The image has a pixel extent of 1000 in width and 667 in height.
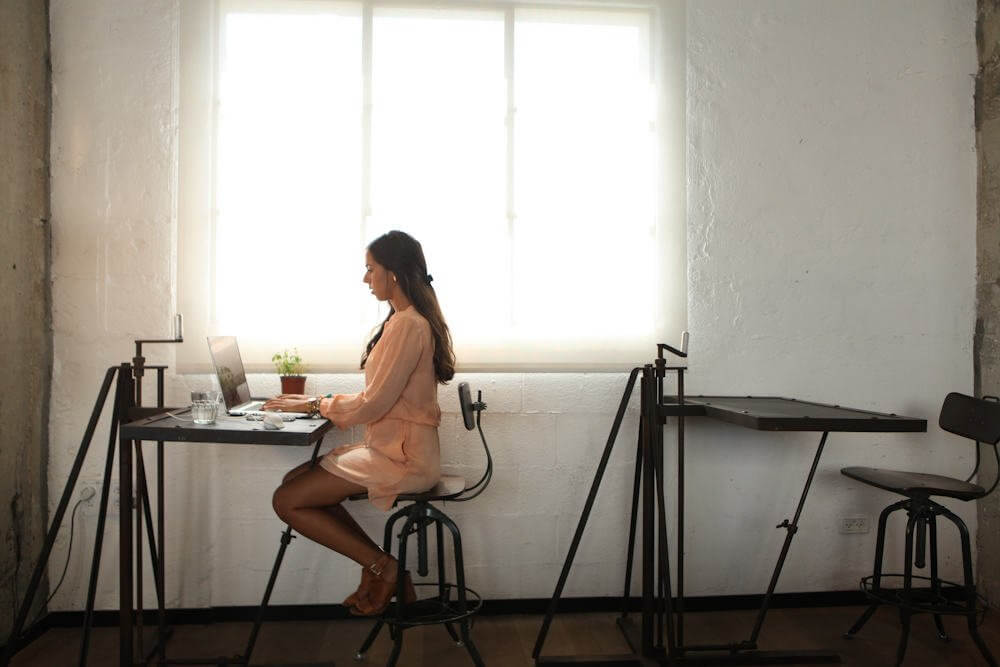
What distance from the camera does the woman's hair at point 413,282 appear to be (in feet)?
9.24

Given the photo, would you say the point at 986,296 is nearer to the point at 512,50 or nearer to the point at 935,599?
the point at 935,599

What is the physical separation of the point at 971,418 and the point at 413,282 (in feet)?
7.68

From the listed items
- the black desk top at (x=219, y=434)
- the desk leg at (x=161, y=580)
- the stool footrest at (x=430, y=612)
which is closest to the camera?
the black desk top at (x=219, y=434)

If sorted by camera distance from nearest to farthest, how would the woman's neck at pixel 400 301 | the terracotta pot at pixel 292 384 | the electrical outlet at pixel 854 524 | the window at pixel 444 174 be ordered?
the woman's neck at pixel 400 301 < the terracotta pot at pixel 292 384 < the window at pixel 444 174 < the electrical outlet at pixel 854 524

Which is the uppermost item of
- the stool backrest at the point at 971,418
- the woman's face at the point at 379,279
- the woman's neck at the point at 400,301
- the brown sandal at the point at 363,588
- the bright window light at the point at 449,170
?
the bright window light at the point at 449,170

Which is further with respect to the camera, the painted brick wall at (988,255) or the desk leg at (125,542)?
the painted brick wall at (988,255)

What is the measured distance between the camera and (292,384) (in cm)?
308

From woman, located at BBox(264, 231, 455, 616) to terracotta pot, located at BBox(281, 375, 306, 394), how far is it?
26 cm

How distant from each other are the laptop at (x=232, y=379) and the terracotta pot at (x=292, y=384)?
12 centimetres

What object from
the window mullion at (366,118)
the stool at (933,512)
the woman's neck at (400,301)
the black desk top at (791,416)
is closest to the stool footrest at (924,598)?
the stool at (933,512)

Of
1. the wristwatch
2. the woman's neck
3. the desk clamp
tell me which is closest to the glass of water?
the desk clamp

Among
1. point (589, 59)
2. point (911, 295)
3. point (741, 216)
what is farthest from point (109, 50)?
point (911, 295)

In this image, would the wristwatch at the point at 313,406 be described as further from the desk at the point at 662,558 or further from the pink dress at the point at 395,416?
the desk at the point at 662,558

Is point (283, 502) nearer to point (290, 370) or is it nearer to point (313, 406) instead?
point (313, 406)
